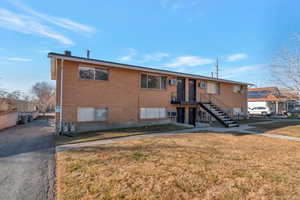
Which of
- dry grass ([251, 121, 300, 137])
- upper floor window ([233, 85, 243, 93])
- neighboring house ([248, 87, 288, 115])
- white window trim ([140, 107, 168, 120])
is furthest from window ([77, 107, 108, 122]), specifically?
neighboring house ([248, 87, 288, 115])

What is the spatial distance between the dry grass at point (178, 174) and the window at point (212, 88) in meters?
11.2

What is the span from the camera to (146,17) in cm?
1273

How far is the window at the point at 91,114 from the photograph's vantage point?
10034 millimetres

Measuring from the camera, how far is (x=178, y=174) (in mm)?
3801

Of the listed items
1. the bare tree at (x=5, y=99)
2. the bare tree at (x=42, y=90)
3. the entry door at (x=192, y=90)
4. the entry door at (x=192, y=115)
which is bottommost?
the entry door at (x=192, y=115)

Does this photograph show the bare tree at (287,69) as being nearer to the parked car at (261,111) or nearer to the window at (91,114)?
the window at (91,114)

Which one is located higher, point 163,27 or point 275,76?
point 163,27

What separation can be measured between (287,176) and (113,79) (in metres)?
10.4

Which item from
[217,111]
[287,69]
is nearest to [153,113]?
[217,111]

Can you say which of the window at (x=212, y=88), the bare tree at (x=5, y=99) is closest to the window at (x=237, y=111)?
the window at (x=212, y=88)

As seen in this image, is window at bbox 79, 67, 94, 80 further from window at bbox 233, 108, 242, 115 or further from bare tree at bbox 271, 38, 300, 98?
window at bbox 233, 108, 242, 115

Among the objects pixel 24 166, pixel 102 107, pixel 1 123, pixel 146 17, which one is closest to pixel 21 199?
pixel 24 166

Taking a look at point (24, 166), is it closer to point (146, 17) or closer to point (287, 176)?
point (287, 176)

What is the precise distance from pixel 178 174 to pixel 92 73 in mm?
9129
